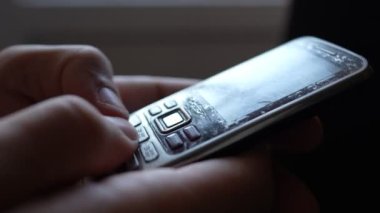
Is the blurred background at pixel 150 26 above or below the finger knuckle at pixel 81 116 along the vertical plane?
A: below

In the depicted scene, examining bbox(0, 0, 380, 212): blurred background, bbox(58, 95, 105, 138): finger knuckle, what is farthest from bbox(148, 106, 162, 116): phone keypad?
bbox(0, 0, 380, 212): blurred background

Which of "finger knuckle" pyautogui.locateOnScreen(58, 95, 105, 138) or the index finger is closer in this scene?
"finger knuckle" pyautogui.locateOnScreen(58, 95, 105, 138)

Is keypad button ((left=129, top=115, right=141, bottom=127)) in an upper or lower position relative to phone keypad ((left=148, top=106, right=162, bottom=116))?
lower

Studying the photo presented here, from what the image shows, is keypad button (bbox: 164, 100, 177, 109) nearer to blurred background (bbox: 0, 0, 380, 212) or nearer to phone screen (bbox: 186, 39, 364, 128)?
phone screen (bbox: 186, 39, 364, 128)

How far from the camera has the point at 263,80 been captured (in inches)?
14.4

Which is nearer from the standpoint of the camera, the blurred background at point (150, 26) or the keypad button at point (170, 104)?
the keypad button at point (170, 104)

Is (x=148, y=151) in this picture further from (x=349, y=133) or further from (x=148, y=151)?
(x=349, y=133)

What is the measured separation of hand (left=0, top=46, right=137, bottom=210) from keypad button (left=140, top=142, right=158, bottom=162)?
0.02 m

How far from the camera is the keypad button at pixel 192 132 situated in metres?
0.32

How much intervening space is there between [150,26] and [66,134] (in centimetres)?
48

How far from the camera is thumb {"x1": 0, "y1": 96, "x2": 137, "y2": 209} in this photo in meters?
0.23

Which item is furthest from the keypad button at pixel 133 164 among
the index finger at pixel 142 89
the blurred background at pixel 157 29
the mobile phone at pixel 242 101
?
the blurred background at pixel 157 29

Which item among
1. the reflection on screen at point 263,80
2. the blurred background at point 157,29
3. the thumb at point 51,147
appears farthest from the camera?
the blurred background at point 157,29

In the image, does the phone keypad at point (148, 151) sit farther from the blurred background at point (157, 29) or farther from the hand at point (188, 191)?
the blurred background at point (157, 29)
